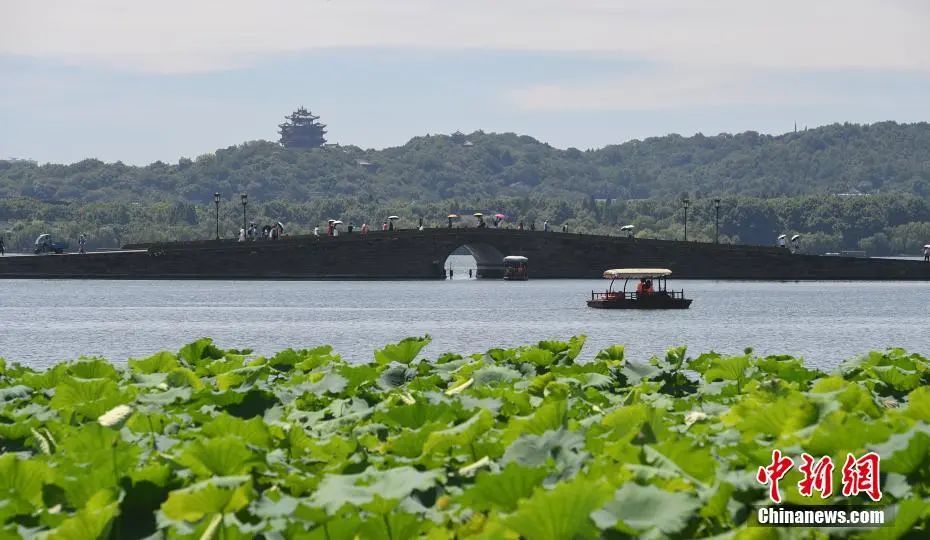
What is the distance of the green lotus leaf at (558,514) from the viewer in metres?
5.29

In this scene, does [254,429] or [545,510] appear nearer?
[545,510]

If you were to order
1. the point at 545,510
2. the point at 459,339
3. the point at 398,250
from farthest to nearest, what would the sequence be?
the point at 398,250 < the point at 459,339 < the point at 545,510

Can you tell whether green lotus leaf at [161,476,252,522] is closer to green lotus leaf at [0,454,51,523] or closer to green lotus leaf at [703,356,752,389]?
green lotus leaf at [0,454,51,523]

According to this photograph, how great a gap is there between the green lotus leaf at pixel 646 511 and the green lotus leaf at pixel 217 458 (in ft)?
6.46

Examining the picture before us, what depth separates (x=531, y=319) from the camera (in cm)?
7900

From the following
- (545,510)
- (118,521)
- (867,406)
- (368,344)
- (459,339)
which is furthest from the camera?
(459,339)

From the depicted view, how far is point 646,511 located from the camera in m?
5.90

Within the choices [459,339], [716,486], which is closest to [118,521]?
[716,486]

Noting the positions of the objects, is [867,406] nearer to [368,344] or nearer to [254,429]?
[254,429]

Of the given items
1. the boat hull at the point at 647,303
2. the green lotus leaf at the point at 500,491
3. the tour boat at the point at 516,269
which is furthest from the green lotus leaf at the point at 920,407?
the tour boat at the point at 516,269

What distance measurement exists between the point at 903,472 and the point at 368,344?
2047 inches

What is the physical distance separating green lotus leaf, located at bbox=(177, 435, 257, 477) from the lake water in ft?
136

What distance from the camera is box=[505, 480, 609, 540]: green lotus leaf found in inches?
208

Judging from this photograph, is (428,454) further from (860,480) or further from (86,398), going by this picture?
(86,398)
